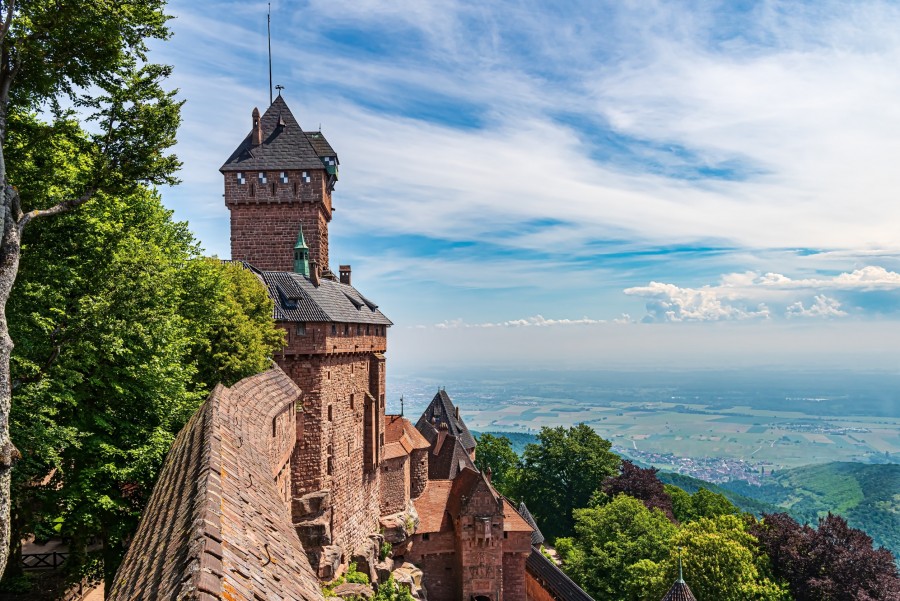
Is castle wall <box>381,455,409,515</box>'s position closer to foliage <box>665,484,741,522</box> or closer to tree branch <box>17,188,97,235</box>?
tree branch <box>17,188,97,235</box>

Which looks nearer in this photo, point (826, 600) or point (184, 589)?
point (184, 589)

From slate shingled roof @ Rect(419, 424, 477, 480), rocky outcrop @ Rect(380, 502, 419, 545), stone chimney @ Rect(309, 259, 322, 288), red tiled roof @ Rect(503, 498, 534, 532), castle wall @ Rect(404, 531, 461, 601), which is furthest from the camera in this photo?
slate shingled roof @ Rect(419, 424, 477, 480)

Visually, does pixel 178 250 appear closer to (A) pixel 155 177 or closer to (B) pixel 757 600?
(A) pixel 155 177

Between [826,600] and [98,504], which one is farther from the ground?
[98,504]

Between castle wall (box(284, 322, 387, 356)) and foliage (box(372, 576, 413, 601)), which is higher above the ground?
castle wall (box(284, 322, 387, 356))

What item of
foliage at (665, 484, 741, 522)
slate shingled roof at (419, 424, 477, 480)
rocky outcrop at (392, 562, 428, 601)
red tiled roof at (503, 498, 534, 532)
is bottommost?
foliage at (665, 484, 741, 522)

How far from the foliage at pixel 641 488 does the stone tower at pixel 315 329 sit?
2594cm

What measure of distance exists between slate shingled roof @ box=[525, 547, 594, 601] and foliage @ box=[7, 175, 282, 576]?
2343 centimetres

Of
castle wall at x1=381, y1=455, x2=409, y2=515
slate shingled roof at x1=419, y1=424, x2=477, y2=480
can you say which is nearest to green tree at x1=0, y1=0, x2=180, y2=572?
castle wall at x1=381, y1=455, x2=409, y2=515

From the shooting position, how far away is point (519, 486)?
54625 mm

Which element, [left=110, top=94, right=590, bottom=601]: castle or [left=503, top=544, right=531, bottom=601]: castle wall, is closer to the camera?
[left=110, top=94, right=590, bottom=601]: castle

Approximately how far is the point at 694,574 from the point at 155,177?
30737mm

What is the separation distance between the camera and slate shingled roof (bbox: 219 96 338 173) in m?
32.4

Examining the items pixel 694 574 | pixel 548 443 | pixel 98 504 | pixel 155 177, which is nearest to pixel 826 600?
pixel 694 574
